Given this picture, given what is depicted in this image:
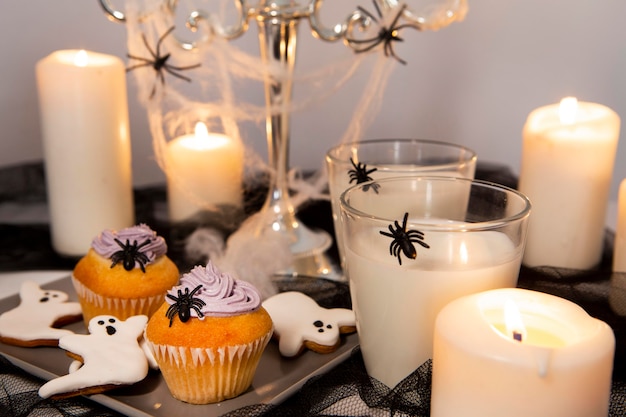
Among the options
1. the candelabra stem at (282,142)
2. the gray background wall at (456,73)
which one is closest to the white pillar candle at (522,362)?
the candelabra stem at (282,142)

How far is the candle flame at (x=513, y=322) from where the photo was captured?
1.58 feet

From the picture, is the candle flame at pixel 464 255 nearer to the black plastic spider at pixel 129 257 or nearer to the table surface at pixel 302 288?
the table surface at pixel 302 288

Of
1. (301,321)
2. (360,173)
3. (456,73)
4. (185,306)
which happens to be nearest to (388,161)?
(360,173)

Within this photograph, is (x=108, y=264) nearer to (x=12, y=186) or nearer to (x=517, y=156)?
(x=12, y=186)

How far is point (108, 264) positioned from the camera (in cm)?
71

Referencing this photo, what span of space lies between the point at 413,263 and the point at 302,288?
0.80 feet

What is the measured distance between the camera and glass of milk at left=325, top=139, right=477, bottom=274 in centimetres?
73

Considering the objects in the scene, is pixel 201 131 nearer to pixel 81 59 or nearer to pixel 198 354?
pixel 81 59

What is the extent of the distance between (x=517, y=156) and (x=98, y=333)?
907 millimetres

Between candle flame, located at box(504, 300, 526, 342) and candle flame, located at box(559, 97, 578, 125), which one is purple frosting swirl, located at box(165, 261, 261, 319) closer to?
candle flame, located at box(504, 300, 526, 342)

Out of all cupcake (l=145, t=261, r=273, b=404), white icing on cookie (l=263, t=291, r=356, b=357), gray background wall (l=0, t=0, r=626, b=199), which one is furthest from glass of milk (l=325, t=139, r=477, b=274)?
gray background wall (l=0, t=0, r=626, b=199)

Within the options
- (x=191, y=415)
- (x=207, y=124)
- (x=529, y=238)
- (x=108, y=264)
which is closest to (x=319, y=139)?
(x=207, y=124)

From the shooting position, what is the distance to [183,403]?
1.94 feet

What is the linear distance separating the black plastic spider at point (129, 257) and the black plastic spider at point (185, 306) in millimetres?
128
